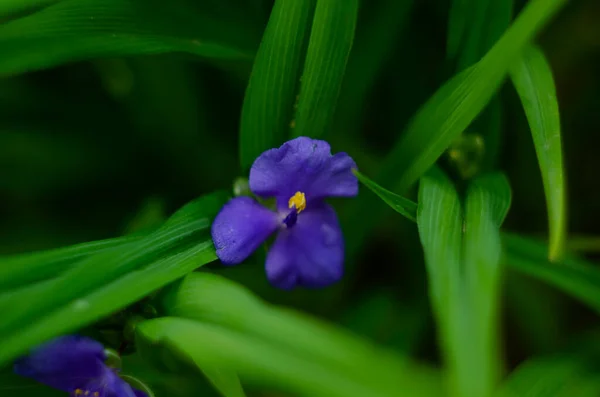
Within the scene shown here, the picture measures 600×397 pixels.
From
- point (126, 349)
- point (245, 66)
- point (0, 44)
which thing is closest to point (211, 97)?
point (245, 66)

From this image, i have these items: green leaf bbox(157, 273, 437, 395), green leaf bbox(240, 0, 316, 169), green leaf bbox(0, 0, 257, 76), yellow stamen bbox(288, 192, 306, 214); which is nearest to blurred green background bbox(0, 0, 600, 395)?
green leaf bbox(0, 0, 257, 76)

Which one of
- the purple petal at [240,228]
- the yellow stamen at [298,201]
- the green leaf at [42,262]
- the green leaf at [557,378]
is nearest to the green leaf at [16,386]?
the green leaf at [42,262]

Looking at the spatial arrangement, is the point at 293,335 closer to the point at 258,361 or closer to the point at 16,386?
the point at 258,361

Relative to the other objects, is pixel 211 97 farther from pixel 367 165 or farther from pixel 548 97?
Answer: pixel 548 97

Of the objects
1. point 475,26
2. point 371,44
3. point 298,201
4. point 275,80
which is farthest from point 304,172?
point 371,44

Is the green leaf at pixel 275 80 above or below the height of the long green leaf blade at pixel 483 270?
above

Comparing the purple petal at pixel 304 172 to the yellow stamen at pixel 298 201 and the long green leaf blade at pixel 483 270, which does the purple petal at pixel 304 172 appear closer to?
the yellow stamen at pixel 298 201
